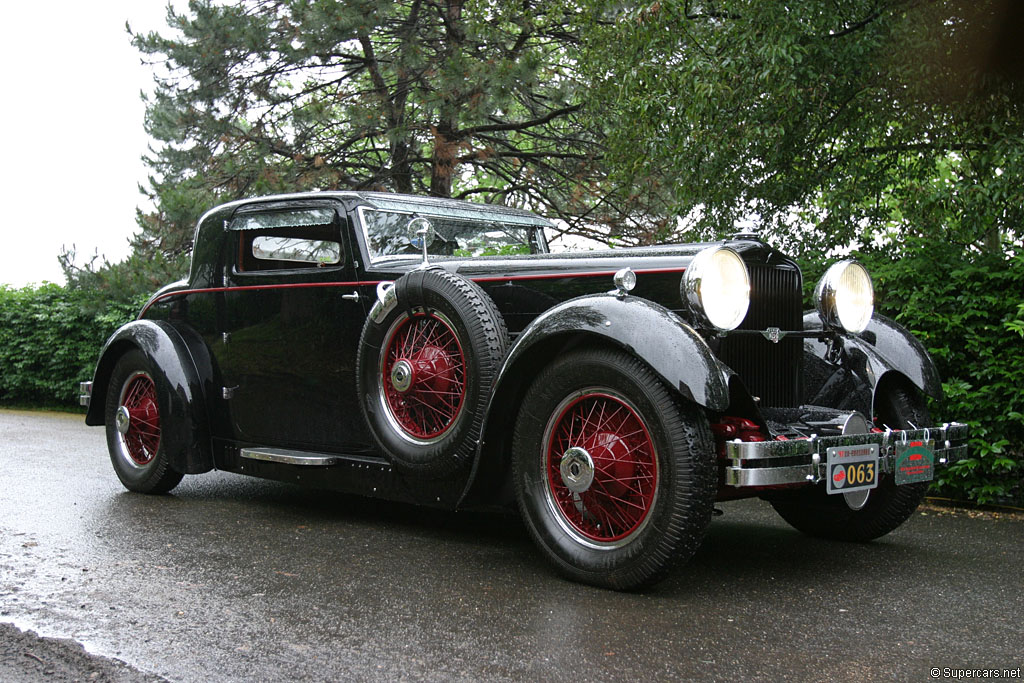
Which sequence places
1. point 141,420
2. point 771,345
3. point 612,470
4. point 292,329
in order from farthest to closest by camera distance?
point 141,420
point 292,329
point 771,345
point 612,470

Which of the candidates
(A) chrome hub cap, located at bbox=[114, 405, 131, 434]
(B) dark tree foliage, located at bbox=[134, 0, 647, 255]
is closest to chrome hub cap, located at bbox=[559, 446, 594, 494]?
(A) chrome hub cap, located at bbox=[114, 405, 131, 434]

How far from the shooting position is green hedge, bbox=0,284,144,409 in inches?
514

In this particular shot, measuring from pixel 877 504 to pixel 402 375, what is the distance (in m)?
2.50

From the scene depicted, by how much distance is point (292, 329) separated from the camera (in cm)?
552

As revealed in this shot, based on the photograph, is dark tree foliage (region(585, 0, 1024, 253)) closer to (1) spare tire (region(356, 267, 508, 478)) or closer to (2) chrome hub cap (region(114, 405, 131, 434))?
(1) spare tire (region(356, 267, 508, 478))

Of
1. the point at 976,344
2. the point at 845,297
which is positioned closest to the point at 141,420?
the point at 845,297

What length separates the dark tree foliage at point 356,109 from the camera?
1212 cm

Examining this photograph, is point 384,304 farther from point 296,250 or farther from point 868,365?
point 868,365

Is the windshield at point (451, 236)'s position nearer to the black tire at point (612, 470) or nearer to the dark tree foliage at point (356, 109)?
the black tire at point (612, 470)

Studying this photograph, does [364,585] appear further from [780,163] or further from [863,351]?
[780,163]

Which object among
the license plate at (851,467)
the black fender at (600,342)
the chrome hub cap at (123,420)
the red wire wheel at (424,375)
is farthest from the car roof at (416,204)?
the license plate at (851,467)

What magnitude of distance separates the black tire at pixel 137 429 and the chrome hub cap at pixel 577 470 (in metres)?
3.13

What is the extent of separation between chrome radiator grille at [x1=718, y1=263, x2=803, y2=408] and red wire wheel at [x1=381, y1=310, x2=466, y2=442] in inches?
50.9

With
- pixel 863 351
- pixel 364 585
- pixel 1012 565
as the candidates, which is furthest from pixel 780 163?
pixel 364 585
